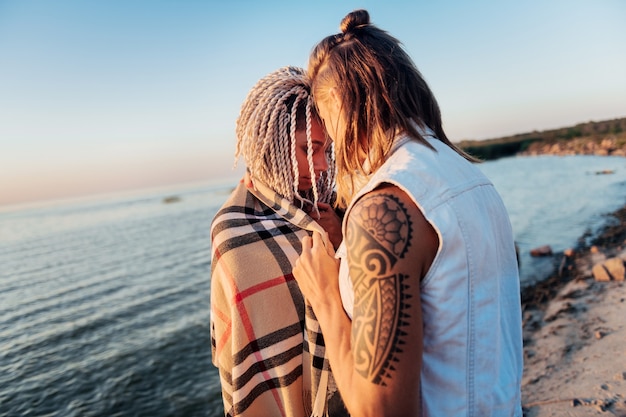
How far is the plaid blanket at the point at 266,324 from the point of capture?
1.88 metres

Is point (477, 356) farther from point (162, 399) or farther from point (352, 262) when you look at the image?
point (162, 399)

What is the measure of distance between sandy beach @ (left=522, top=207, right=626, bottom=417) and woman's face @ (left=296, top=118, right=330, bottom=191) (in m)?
4.42

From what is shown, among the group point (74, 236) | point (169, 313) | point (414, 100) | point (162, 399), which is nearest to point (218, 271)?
point (414, 100)

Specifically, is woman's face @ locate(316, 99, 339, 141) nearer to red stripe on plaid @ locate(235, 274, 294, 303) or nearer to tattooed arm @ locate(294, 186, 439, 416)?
tattooed arm @ locate(294, 186, 439, 416)

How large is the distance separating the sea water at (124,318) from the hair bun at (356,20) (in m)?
7.17

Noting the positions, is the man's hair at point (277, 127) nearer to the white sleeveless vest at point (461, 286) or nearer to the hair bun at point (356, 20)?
the hair bun at point (356, 20)

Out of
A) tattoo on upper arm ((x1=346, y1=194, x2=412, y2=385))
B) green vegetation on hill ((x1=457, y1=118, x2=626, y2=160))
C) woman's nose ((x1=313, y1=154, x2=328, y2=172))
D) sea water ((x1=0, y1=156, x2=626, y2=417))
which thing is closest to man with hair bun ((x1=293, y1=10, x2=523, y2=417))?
tattoo on upper arm ((x1=346, y1=194, x2=412, y2=385))

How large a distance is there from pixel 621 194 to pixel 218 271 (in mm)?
26221

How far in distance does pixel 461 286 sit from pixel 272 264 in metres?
1.11

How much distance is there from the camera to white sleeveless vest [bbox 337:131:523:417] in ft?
3.32

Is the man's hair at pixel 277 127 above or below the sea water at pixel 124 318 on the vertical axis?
above

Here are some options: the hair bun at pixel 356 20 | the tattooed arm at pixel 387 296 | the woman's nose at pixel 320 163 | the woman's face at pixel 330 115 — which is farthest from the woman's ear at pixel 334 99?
the woman's nose at pixel 320 163

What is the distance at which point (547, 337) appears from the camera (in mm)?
6977

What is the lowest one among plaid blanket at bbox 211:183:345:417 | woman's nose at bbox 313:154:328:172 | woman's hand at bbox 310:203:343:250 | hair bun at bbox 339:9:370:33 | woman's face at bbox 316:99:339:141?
plaid blanket at bbox 211:183:345:417
